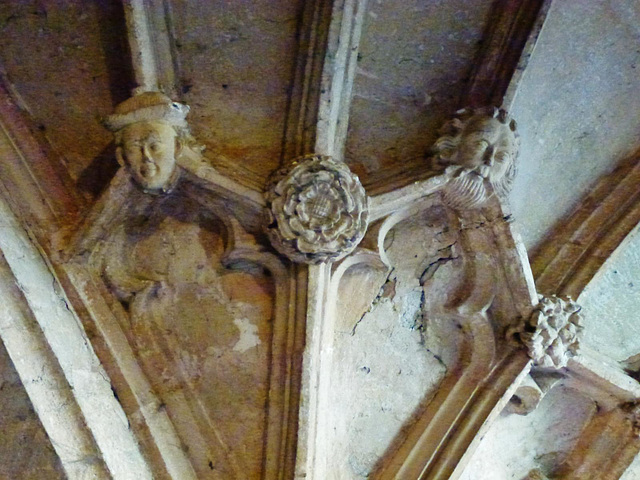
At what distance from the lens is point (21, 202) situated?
242 centimetres

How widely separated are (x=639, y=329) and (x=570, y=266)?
52 centimetres

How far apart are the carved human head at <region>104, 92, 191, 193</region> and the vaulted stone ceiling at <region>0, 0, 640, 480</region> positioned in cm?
16

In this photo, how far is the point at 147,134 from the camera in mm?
2258

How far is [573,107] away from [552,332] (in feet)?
2.97

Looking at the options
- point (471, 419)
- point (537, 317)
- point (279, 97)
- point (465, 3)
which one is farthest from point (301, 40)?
point (471, 419)

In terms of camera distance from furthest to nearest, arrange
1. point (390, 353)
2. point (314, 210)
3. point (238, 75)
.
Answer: point (390, 353) → point (238, 75) → point (314, 210)

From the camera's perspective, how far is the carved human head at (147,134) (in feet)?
7.41

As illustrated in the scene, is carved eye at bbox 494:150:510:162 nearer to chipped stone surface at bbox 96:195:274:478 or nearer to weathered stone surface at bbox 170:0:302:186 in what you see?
weathered stone surface at bbox 170:0:302:186

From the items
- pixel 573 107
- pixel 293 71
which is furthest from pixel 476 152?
pixel 293 71

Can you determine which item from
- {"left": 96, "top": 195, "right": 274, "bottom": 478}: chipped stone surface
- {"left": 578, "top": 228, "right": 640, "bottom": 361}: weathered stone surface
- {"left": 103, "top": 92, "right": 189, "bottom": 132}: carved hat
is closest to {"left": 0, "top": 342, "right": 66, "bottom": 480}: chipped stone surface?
{"left": 96, "top": 195, "right": 274, "bottom": 478}: chipped stone surface

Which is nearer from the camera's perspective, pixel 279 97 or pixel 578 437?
pixel 279 97

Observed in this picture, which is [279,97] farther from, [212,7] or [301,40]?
[212,7]

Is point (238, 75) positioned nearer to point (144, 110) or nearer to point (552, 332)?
point (144, 110)

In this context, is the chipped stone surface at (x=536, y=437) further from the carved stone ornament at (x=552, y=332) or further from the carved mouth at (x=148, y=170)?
the carved mouth at (x=148, y=170)
